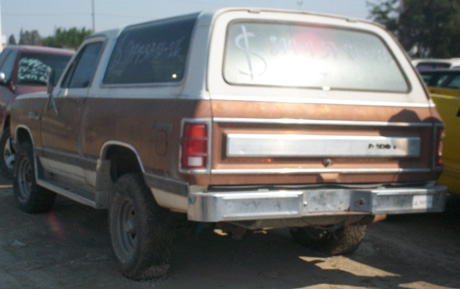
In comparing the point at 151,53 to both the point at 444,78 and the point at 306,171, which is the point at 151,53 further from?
the point at 444,78

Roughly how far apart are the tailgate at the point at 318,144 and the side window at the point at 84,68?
2.06 metres

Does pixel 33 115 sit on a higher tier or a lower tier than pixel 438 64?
higher

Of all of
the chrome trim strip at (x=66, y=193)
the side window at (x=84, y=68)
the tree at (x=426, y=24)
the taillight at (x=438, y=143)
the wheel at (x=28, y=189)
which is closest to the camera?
the taillight at (x=438, y=143)

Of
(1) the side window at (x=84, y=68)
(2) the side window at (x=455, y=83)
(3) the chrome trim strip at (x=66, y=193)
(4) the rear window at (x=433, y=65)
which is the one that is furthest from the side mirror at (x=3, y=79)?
(4) the rear window at (x=433, y=65)

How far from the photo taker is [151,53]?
201 inches

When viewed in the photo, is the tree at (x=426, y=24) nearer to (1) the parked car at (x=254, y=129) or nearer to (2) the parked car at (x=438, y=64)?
(2) the parked car at (x=438, y=64)

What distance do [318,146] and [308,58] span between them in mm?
659

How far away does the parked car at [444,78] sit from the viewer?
838 cm

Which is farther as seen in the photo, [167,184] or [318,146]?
[318,146]

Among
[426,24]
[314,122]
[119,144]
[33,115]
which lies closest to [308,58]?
[314,122]

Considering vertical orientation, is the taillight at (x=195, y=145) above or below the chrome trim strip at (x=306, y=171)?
above

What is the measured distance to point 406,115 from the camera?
482 centimetres

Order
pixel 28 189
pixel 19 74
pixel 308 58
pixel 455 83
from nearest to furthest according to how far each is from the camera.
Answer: pixel 308 58, pixel 28 189, pixel 455 83, pixel 19 74

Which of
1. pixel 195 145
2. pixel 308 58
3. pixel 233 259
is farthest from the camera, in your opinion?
pixel 233 259
